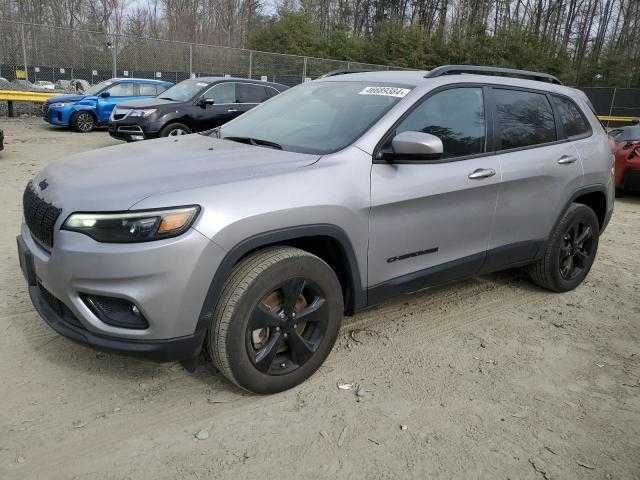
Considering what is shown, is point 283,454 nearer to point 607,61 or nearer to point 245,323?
point 245,323

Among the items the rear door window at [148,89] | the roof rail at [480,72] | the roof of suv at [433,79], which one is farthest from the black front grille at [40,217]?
the rear door window at [148,89]

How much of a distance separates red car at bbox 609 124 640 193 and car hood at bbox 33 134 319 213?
296 inches

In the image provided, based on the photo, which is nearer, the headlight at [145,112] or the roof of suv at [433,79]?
the roof of suv at [433,79]

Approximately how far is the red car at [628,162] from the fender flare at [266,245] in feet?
24.2

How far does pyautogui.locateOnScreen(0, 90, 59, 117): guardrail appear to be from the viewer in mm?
15344

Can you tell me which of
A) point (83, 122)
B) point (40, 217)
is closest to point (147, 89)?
point (83, 122)

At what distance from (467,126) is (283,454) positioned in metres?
2.35

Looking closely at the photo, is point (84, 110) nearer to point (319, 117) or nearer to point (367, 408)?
point (319, 117)

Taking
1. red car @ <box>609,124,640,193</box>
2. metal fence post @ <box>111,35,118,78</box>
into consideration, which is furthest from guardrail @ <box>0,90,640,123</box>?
red car @ <box>609,124,640,193</box>

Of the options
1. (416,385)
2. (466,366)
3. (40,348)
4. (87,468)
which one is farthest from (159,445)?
(466,366)

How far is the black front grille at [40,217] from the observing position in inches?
104

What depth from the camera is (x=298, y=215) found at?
278cm

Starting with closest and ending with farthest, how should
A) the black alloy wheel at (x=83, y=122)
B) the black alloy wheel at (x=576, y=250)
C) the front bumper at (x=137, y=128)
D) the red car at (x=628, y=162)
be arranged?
the black alloy wheel at (x=576, y=250), the red car at (x=628, y=162), the front bumper at (x=137, y=128), the black alloy wheel at (x=83, y=122)

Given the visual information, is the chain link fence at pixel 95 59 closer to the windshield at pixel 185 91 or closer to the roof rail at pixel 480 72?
the windshield at pixel 185 91
